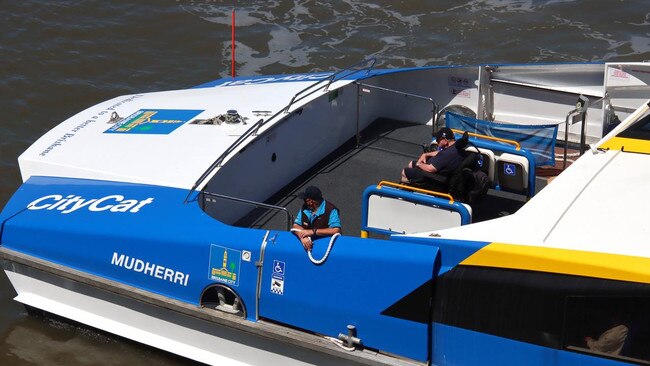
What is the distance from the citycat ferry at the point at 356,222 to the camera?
5.73m

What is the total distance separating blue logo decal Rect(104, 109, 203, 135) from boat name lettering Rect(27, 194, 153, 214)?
0.98m

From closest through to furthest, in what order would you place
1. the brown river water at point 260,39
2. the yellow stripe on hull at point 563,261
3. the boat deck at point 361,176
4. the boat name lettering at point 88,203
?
the yellow stripe on hull at point 563,261, the boat name lettering at point 88,203, the boat deck at point 361,176, the brown river water at point 260,39

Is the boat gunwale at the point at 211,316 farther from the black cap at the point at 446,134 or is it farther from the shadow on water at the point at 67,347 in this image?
the black cap at the point at 446,134

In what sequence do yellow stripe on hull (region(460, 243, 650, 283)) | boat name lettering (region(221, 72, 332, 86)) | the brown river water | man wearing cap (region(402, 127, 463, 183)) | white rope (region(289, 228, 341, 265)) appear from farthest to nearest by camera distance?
the brown river water → boat name lettering (region(221, 72, 332, 86)) → man wearing cap (region(402, 127, 463, 183)) → white rope (region(289, 228, 341, 265)) → yellow stripe on hull (region(460, 243, 650, 283))

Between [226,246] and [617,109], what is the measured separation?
12.8 feet

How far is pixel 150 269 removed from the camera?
6965 mm

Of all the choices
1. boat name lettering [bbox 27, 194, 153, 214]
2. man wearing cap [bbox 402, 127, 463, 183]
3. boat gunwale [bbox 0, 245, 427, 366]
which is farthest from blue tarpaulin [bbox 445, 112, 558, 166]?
boat name lettering [bbox 27, 194, 153, 214]

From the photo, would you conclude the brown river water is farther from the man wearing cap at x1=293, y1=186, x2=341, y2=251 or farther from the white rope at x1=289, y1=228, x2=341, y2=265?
the white rope at x1=289, y1=228, x2=341, y2=265

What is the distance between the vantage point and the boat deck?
7863 mm

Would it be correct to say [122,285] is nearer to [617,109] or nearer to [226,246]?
[226,246]

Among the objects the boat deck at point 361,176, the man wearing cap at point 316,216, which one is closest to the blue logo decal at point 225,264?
the man wearing cap at point 316,216

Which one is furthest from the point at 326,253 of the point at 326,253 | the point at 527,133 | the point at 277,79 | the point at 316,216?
the point at 277,79

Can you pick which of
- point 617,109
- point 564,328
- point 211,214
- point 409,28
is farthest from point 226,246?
point 409,28

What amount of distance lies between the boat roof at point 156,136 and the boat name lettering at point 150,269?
2.24 ft
